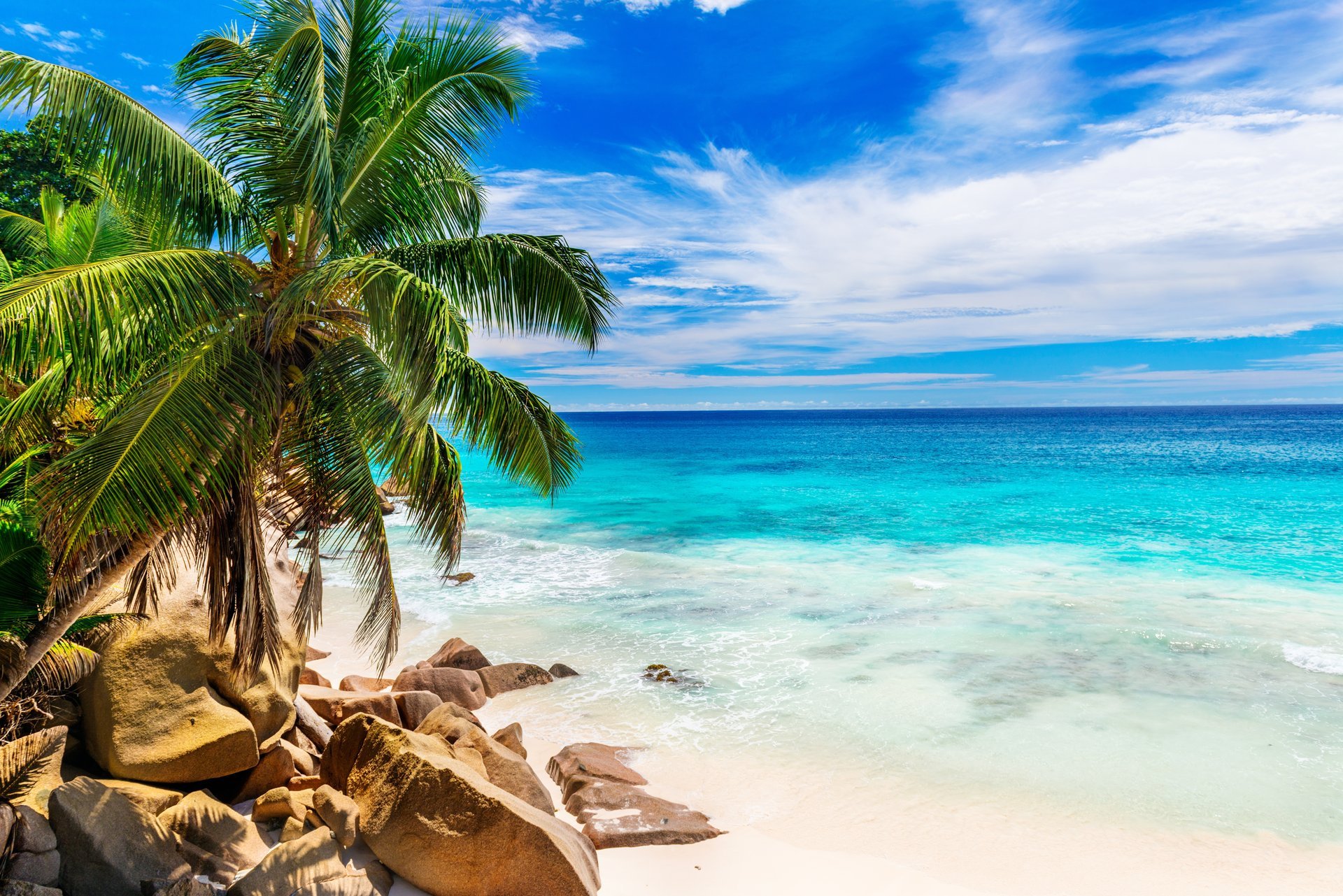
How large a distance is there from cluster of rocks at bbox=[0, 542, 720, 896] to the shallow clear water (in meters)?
3.50

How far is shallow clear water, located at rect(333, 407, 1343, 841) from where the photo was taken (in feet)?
32.9

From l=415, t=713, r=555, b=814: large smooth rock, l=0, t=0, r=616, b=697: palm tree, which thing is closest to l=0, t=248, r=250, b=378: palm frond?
l=0, t=0, r=616, b=697: palm tree

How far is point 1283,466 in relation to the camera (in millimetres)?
50906

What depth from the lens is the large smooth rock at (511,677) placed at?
39.9ft

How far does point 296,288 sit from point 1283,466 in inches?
2476

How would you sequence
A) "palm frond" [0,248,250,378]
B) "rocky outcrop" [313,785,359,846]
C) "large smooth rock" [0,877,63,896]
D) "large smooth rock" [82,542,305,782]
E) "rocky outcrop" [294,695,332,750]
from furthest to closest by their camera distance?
"rocky outcrop" [294,695,332,750]
"large smooth rock" [82,542,305,782]
"rocky outcrop" [313,785,359,846]
"large smooth rock" [0,877,63,896]
"palm frond" [0,248,250,378]

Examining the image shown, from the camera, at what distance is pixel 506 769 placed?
25.4ft

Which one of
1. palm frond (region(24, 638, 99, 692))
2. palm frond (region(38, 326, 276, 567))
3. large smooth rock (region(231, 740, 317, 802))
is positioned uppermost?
palm frond (region(38, 326, 276, 567))

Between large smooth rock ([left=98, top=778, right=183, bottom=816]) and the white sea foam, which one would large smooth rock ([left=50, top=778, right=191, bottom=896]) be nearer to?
large smooth rock ([left=98, top=778, right=183, bottom=816])

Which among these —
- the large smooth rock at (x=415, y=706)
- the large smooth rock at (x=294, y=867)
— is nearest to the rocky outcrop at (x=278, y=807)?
the large smooth rock at (x=294, y=867)

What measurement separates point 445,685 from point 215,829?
5.11 metres

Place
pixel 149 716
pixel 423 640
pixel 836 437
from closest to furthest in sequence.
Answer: pixel 149 716
pixel 423 640
pixel 836 437

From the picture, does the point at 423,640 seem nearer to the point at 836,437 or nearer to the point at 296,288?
the point at 296,288

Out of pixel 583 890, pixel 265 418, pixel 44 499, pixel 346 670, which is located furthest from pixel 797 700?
pixel 44 499
